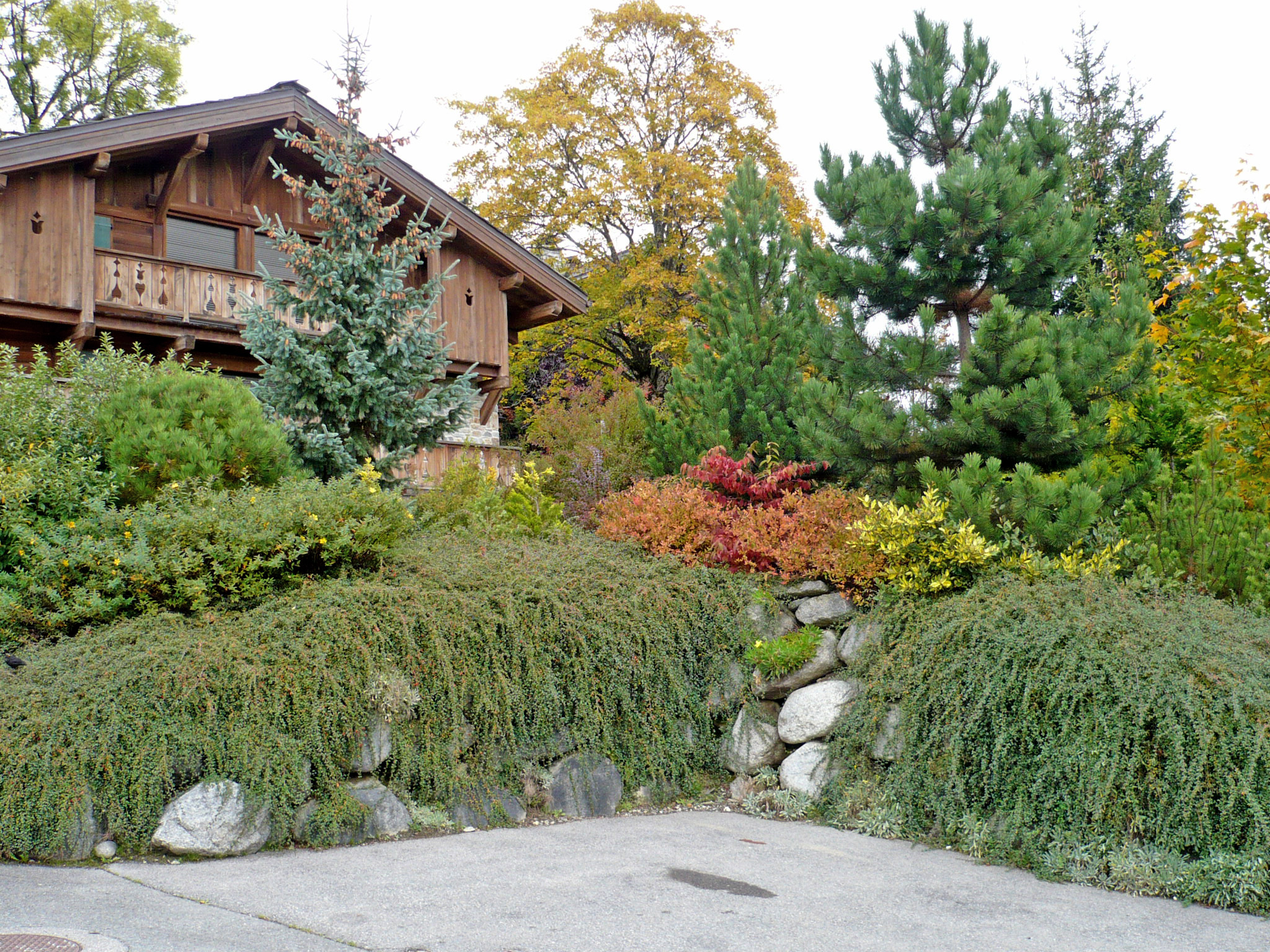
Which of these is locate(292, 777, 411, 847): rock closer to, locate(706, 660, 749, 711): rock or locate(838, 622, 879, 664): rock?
locate(706, 660, 749, 711): rock

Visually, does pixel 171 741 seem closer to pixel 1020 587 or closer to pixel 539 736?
pixel 539 736

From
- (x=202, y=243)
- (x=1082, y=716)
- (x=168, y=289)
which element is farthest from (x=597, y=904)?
(x=202, y=243)

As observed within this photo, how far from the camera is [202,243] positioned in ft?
50.3

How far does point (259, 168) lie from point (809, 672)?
1228 centimetres

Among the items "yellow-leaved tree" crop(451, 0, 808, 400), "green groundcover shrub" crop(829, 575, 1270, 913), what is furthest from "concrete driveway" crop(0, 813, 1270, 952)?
"yellow-leaved tree" crop(451, 0, 808, 400)

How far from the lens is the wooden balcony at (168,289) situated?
1327 cm

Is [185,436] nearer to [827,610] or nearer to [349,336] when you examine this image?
[349,336]

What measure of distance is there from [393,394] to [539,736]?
4027mm

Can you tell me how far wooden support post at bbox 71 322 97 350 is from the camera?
12.9 m

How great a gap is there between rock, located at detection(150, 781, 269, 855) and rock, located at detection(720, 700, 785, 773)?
11.0 ft

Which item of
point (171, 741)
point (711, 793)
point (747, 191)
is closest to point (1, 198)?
point (747, 191)

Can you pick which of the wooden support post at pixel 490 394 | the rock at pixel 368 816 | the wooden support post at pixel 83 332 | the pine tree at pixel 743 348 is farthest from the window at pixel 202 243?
the rock at pixel 368 816

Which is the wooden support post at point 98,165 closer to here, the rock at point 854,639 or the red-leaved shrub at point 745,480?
the red-leaved shrub at point 745,480

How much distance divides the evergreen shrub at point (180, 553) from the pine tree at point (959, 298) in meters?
3.89
